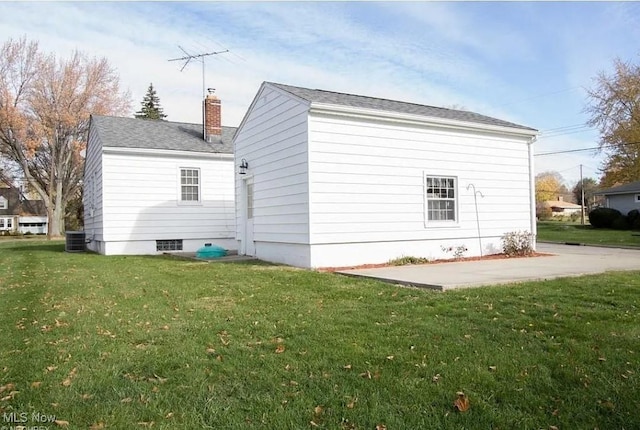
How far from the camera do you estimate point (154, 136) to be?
17078mm

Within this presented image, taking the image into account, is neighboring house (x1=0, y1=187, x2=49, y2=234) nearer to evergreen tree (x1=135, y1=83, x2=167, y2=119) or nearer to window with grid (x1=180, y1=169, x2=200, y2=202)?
evergreen tree (x1=135, y1=83, x2=167, y2=119)

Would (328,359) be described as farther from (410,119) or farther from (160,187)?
(160,187)

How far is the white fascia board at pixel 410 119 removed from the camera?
1029 cm

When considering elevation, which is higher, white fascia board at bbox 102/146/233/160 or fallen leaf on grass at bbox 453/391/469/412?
white fascia board at bbox 102/146/233/160

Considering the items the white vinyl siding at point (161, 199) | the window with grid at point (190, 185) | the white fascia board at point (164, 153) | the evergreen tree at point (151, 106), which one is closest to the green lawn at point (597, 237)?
the white vinyl siding at point (161, 199)

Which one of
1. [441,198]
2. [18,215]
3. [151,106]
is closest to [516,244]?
[441,198]

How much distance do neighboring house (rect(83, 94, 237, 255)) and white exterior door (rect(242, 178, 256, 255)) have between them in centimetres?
349

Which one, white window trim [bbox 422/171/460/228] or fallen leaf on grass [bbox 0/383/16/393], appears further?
white window trim [bbox 422/171/460/228]

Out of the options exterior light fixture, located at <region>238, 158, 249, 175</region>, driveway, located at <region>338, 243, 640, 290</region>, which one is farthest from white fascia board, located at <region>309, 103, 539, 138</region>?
exterior light fixture, located at <region>238, 158, 249, 175</region>

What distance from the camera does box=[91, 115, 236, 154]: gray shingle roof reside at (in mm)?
16156

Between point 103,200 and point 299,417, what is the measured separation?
14552mm

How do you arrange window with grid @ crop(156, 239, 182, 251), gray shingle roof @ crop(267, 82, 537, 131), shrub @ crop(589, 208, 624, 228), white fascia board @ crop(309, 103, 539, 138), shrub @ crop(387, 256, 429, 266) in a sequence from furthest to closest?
shrub @ crop(589, 208, 624, 228) → window with grid @ crop(156, 239, 182, 251) → shrub @ crop(387, 256, 429, 266) → gray shingle roof @ crop(267, 82, 537, 131) → white fascia board @ crop(309, 103, 539, 138)

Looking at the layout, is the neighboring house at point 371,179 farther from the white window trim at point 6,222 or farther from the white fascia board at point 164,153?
the white window trim at point 6,222

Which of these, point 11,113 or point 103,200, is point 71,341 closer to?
point 103,200
